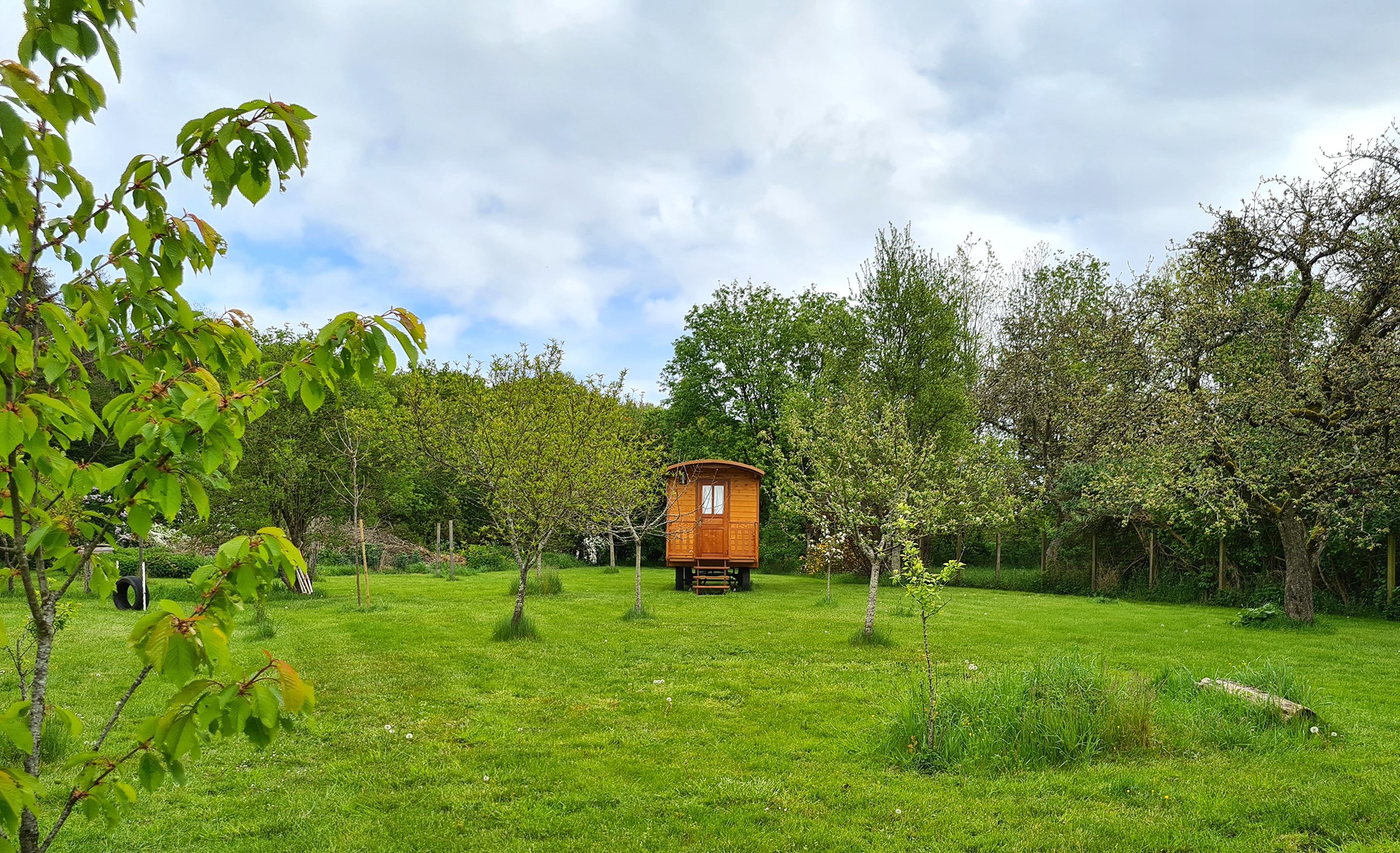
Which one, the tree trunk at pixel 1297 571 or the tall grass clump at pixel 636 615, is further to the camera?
the tree trunk at pixel 1297 571

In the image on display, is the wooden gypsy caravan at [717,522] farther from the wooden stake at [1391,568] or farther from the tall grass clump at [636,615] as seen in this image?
the wooden stake at [1391,568]

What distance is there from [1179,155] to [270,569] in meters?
15.2

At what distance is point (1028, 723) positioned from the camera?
223 inches

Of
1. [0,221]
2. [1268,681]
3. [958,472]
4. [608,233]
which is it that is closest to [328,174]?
[0,221]

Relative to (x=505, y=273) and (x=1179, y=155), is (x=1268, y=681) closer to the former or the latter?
(x=1179, y=155)

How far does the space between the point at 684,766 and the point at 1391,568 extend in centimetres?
1632

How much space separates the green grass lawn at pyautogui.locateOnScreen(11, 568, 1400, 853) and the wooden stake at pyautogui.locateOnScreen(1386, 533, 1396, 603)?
5.42m

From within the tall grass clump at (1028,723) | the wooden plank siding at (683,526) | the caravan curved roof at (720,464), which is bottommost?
the tall grass clump at (1028,723)

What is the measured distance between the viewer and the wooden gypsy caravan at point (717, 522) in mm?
19953

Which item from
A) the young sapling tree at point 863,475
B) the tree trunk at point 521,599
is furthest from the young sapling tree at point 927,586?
the tree trunk at point 521,599

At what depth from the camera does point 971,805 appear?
4758 mm

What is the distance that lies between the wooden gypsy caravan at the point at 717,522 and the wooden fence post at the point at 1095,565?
8.79 m

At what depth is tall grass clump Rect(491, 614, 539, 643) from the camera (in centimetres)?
1073

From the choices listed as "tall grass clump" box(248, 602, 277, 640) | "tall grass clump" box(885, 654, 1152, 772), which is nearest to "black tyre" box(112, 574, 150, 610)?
"tall grass clump" box(248, 602, 277, 640)
